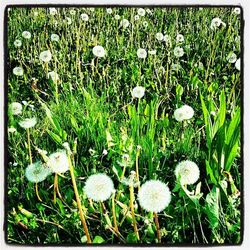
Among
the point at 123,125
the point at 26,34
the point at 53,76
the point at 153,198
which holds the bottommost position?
the point at 153,198

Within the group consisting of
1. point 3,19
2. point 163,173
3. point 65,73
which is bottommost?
point 163,173

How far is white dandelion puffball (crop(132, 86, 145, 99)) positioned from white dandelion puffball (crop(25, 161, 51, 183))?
27cm

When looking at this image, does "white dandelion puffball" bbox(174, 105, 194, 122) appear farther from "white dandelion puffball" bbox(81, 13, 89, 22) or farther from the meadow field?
"white dandelion puffball" bbox(81, 13, 89, 22)

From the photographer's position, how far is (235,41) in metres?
1.76

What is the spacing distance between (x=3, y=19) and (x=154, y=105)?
16.3 inches

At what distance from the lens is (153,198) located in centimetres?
175

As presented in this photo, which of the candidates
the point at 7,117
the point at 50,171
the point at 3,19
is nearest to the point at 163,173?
the point at 50,171

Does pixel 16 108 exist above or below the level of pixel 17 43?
below

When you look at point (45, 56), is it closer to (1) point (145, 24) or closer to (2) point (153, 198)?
(1) point (145, 24)

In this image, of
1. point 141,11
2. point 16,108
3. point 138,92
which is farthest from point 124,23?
point 16,108

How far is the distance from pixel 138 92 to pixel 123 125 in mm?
87

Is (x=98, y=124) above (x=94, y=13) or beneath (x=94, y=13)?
beneath

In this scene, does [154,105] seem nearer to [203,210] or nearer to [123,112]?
[123,112]

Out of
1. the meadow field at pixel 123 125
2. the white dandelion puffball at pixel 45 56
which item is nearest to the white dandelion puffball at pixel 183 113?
the meadow field at pixel 123 125
